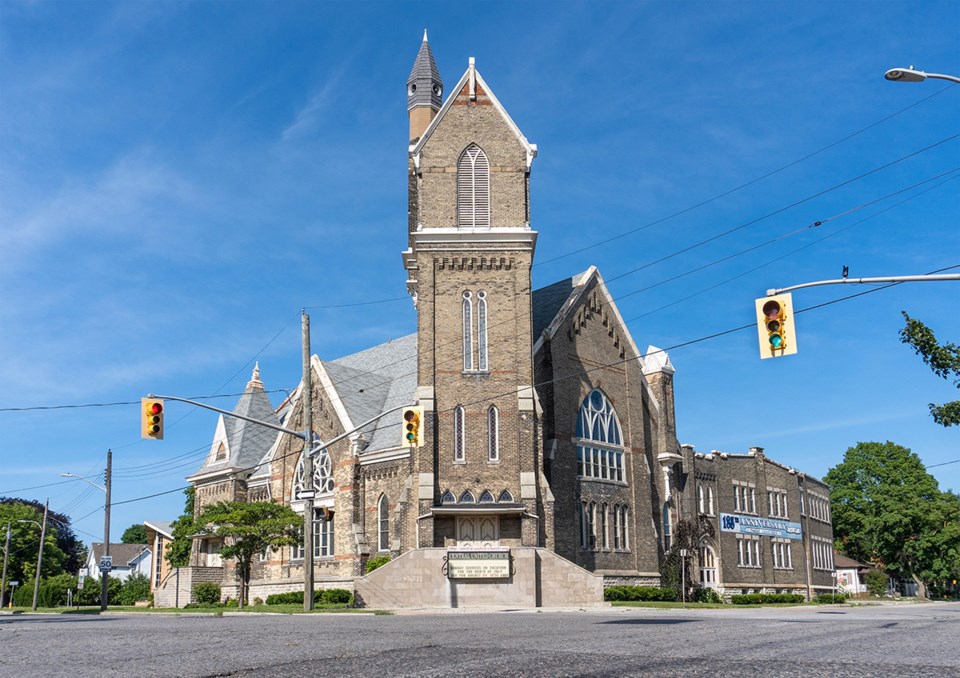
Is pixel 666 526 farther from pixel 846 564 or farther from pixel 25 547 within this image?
pixel 25 547

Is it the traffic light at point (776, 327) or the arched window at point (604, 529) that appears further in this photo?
the arched window at point (604, 529)

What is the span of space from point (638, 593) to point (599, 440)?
727cm

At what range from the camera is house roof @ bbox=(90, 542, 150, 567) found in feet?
362

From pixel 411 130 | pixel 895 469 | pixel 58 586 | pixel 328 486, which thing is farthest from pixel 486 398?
pixel 895 469

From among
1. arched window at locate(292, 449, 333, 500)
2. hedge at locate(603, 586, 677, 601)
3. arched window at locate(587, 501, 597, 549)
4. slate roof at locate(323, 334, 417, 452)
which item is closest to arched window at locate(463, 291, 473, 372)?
slate roof at locate(323, 334, 417, 452)

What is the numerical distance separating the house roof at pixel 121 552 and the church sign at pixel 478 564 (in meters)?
83.0

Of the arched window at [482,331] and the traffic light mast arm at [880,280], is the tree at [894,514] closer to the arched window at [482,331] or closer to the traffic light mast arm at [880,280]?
the arched window at [482,331]

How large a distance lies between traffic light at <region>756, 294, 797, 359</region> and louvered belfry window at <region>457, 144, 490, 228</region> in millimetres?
25880

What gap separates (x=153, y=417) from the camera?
82.3 ft

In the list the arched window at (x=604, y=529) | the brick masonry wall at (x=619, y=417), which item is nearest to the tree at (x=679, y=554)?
the brick masonry wall at (x=619, y=417)

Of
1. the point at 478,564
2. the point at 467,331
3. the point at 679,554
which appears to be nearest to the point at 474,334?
the point at 467,331

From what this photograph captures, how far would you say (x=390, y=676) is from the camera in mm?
8219

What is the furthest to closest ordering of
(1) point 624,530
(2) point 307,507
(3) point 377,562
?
(1) point 624,530 → (3) point 377,562 → (2) point 307,507

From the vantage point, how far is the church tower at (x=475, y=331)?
1515 inches
